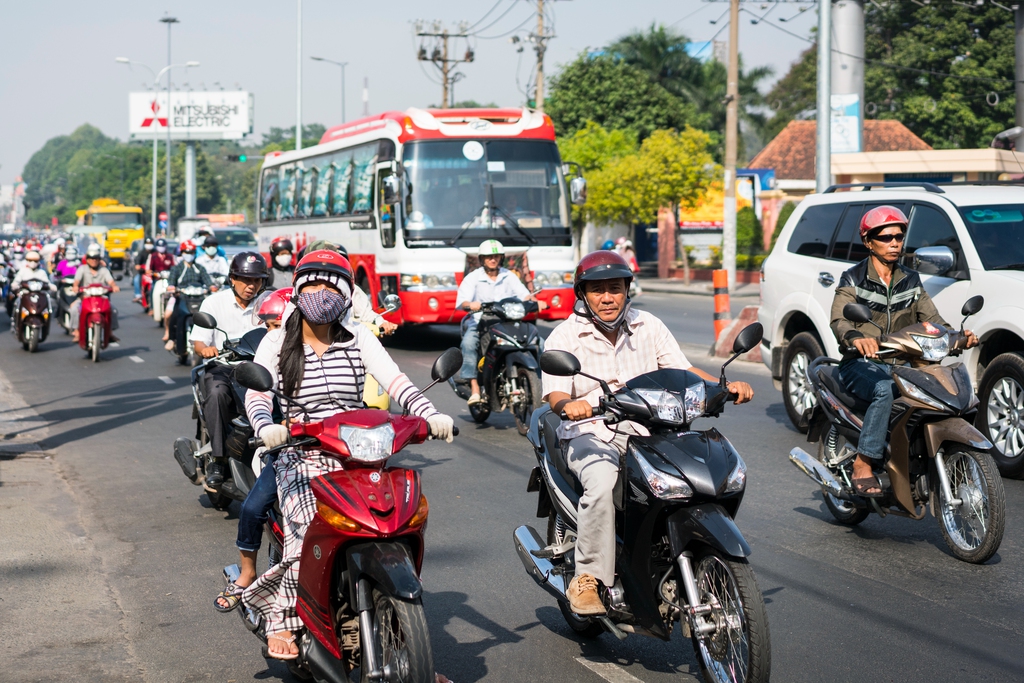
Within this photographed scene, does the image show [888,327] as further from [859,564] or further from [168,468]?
[168,468]

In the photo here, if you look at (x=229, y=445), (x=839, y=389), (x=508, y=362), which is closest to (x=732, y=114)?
(x=508, y=362)

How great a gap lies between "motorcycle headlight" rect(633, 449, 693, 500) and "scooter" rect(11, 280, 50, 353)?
16.5m

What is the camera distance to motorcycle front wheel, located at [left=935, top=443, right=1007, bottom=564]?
5941mm

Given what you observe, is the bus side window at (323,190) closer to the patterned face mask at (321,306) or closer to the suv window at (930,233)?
the suv window at (930,233)

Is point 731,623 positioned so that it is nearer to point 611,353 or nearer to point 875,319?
point 611,353

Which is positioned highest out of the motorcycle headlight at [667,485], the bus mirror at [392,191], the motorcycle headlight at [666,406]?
the bus mirror at [392,191]

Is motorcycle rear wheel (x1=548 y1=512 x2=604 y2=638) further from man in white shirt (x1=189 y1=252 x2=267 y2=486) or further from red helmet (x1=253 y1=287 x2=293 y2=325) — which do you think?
man in white shirt (x1=189 y1=252 x2=267 y2=486)

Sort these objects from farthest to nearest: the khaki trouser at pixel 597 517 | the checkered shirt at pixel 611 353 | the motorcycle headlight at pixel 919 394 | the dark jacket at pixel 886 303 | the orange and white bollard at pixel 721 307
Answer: the orange and white bollard at pixel 721 307, the dark jacket at pixel 886 303, the motorcycle headlight at pixel 919 394, the checkered shirt at pixel 611 353, the khaki trouser at pixel 597 517

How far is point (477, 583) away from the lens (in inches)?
231

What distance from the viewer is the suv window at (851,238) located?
32.4 feet

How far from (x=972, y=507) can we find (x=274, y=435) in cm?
389

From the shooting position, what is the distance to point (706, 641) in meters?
4.11

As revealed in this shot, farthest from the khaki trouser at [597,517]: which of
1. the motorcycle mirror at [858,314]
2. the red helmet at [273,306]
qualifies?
the red helmet at [273,306]

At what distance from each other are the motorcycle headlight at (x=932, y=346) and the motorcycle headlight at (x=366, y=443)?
140 inches
